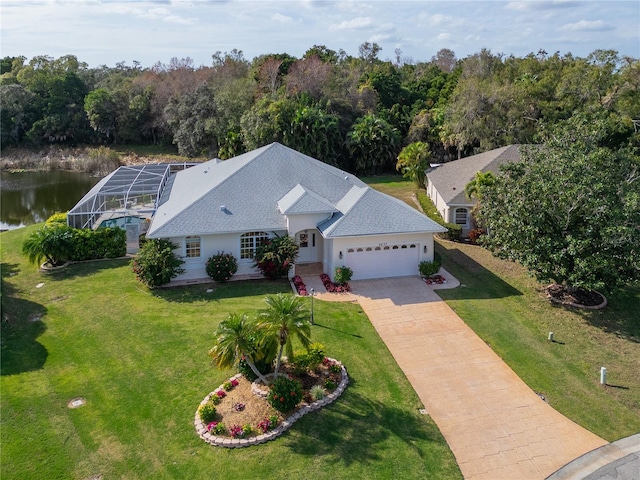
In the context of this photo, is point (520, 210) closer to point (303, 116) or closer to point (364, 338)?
point (364, 338)

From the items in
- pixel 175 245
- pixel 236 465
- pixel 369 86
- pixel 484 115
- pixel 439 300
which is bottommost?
pixel 236 465

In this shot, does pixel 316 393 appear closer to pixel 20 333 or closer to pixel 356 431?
pixel 356 431

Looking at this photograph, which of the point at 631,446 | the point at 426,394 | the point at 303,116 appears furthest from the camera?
the point at 303,116

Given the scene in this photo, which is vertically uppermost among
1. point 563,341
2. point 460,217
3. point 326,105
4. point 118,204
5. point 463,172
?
point 326,105

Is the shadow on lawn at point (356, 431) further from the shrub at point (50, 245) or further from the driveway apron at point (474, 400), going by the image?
the shrub at point (50, 245)

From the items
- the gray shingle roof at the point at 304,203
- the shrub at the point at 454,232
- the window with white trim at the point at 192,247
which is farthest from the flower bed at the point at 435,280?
the window with white trim at the point at 192,247

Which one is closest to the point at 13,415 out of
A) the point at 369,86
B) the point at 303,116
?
the point at 303,116

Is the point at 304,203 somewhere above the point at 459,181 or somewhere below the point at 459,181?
below

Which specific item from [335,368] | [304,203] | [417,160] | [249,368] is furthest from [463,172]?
[249,368]
